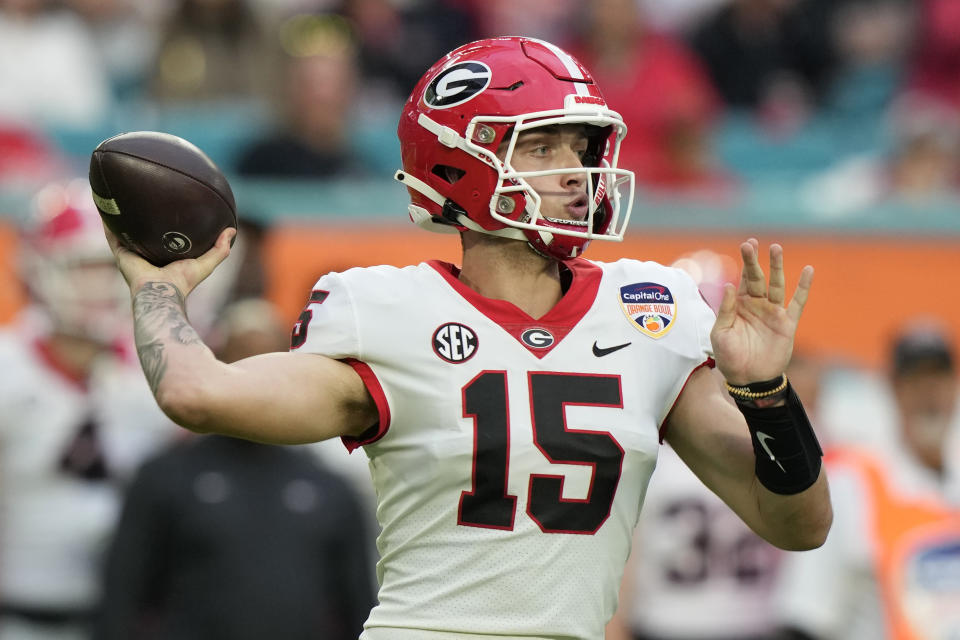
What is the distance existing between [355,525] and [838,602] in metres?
1.83

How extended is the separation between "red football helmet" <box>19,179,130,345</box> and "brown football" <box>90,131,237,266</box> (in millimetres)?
3372

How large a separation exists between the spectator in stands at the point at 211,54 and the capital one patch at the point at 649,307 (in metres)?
5.78

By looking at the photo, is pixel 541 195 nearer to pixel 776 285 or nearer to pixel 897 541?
pixel 776 285

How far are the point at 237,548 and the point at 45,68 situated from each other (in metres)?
3.97

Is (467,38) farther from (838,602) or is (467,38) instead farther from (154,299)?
(154,299)

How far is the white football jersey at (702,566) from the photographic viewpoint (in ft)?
20.2

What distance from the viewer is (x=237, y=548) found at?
18.7 feet

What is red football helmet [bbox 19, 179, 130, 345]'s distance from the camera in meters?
6.51

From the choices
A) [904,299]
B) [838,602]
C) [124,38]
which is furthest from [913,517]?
[124,38]

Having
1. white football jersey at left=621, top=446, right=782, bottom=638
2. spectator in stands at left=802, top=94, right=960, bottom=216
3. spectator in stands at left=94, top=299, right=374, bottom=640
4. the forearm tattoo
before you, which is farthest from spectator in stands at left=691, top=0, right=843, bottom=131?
the forearm tattoo

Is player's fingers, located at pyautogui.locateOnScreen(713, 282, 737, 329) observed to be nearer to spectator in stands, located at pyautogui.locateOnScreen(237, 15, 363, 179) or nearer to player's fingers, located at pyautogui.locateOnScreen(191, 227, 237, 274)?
player's fingers, located at pyautogui.locateOnScreen(191, 227, 237, 274)

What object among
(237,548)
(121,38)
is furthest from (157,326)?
(121,38)

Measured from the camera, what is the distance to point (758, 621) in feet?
20.3

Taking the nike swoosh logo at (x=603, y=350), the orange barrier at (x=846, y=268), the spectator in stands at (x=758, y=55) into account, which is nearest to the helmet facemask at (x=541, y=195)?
the nike swoosh logo at (x=603, y=350)
